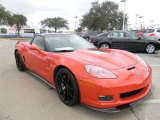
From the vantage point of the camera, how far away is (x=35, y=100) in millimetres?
3898

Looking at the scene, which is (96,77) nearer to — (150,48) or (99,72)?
(99,72)

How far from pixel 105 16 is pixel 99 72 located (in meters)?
38.8

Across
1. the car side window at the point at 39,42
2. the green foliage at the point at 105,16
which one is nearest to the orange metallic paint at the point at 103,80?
the car side window at the point at 39,42

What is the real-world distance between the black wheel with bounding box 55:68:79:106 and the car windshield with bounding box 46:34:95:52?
76 centimetres

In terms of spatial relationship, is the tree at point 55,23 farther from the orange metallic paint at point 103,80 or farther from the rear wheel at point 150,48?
the orange metallic paint at point 103,80

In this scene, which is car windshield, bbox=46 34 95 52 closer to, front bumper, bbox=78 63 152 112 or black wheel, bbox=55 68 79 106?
black wheel, bbox=55 68 79 106

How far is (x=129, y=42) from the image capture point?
440 inches

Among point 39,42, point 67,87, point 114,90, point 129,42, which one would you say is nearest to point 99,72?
point 114,90

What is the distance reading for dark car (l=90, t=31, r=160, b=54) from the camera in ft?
36.5

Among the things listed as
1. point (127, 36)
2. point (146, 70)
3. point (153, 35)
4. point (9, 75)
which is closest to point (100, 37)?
point (127, 36)

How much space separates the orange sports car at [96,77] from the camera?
299cm

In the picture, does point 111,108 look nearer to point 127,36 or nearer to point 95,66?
point 95,66

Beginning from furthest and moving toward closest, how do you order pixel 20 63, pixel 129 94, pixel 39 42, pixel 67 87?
pixel 20 63 → pixel 39 42 → pixel 67 87 → pixel 129 94

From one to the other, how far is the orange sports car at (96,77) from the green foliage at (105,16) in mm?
37434
